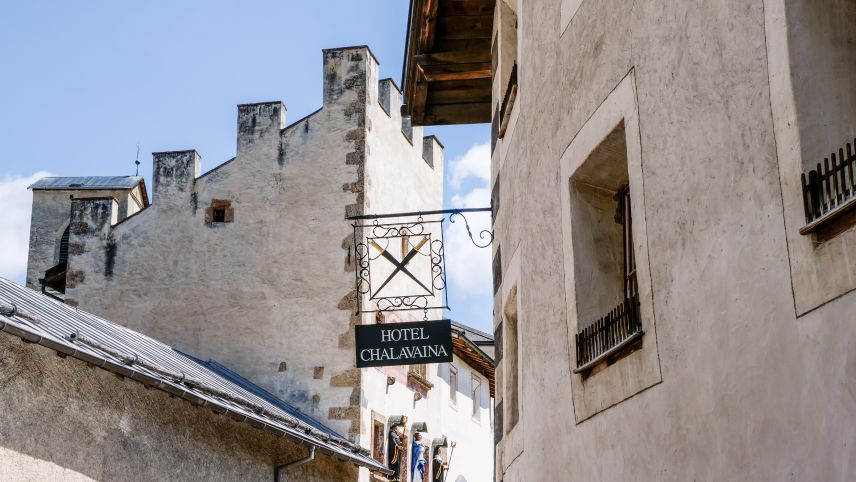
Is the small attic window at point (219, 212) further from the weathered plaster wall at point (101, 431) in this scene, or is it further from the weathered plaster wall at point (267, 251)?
the weathered plaster wall at point (101, 431)

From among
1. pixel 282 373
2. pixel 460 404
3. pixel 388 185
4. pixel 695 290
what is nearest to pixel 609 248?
pixel 695 290

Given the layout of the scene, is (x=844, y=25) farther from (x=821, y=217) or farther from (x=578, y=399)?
(x=578, y=399)

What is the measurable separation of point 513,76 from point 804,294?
221 inches

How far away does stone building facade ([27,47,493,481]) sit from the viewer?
64.2ft

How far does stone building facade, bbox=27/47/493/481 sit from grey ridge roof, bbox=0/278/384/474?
10.1ft

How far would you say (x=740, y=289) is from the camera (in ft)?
13.6

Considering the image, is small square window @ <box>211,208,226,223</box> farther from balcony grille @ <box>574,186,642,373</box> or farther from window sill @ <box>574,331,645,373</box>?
window sill @ <box>574,331,645,373</box>

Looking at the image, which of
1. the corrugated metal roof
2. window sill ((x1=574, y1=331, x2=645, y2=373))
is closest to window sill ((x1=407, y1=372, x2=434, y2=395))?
the corrugated metal roof

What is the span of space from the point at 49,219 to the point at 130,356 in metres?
20.3

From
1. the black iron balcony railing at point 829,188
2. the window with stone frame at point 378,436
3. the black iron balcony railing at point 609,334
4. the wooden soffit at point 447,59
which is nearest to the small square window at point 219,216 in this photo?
the window with stone frame at point 378,436

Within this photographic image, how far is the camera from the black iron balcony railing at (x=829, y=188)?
3440 millimetres

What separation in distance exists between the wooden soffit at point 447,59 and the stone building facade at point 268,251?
7.55 metres

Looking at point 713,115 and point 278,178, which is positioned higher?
point 278,178

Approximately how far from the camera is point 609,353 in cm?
579
